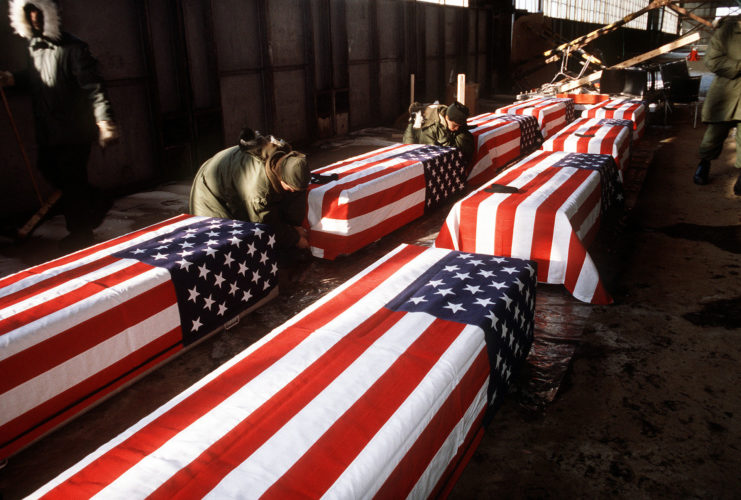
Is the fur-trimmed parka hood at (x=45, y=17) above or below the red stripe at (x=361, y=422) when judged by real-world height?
above

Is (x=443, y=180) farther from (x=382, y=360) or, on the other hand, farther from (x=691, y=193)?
(x=382, y=360)

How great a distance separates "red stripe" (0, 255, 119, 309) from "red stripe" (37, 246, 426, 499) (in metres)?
1.43

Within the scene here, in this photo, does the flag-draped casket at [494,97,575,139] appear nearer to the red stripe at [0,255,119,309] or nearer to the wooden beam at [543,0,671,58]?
the wooden beam at [543,0,671,58]

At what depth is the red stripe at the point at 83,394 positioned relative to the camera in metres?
2.41

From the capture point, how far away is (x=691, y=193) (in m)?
6.55

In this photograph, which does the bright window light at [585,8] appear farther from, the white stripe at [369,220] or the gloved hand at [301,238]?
the gloved hand at [301,238]

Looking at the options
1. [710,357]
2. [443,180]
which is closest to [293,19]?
[443,180]

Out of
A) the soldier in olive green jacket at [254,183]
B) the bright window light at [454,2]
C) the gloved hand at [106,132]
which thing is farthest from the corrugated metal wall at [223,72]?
the soldier in olive green jacket at [254,183]

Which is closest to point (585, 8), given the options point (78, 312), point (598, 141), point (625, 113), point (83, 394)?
point (625, 113)

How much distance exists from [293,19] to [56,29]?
630 centimetres

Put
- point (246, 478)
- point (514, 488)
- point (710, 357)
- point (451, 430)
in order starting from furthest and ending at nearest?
1. point (710, 357)
2. point (514, 488)
3. point (451, 430)
4. point (246, 478)

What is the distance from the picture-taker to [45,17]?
4.11 meters

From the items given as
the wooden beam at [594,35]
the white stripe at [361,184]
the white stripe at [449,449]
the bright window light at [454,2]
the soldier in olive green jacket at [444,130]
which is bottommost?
the white stripe at [449,449]

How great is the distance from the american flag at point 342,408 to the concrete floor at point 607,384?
11.8 inches
